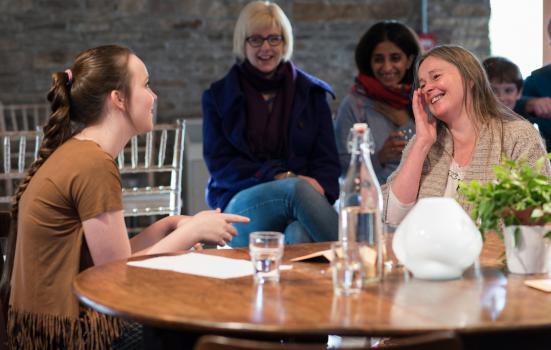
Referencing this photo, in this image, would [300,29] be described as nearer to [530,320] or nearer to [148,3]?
[148,3]

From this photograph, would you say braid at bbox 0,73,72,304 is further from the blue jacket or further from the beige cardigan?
the blue jacket

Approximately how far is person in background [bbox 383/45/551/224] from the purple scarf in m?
1.23

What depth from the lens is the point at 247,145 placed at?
4.07 m

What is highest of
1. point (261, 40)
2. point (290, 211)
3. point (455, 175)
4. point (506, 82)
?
point (261, 40)

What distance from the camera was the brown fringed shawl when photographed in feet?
7.17

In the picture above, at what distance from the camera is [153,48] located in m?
7.01

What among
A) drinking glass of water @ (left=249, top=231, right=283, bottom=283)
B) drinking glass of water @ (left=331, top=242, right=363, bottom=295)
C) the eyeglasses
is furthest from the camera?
the eyeglasses

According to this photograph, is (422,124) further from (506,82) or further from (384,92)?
(506,82)

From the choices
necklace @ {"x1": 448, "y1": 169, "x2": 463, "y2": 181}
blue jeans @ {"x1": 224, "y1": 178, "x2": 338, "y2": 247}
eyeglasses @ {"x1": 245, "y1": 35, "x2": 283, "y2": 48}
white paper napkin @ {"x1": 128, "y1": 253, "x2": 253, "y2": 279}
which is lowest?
blue jeans @ {"x1": 224, "y1": 178, "x2": 338, "y2": 247}

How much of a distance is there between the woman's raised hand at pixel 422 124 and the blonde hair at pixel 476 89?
123mm

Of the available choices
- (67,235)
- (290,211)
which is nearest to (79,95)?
(67,235)

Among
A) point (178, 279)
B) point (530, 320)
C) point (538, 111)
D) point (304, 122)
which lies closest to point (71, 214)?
point (178, 279)

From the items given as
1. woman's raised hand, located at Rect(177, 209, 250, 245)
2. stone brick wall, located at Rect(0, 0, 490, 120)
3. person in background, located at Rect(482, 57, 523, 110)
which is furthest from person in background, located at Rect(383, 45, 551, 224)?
stone brick wall, located at Rect(0, 0, 490, 120)

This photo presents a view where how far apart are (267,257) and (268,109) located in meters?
2.32
